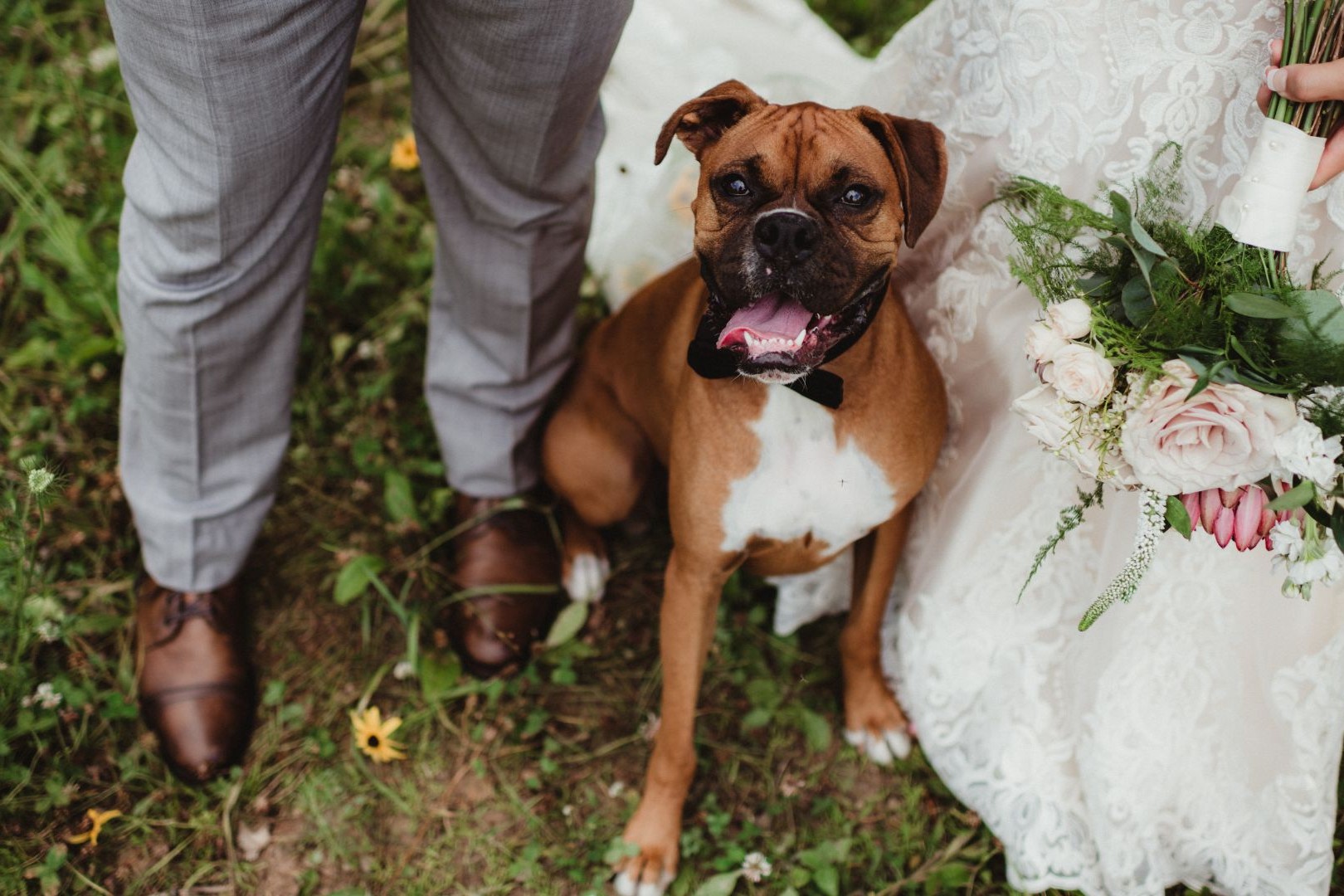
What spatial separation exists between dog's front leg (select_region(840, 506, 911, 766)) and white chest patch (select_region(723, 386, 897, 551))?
0.36 meters

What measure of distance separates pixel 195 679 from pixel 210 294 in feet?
3.79

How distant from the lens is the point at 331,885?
2.83 metres

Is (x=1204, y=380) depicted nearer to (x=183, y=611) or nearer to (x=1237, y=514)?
(x=1237, y=514)

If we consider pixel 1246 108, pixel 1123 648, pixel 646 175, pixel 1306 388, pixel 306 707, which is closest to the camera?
pixel 1306 388

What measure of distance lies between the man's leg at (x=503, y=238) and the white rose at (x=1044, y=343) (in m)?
1.11

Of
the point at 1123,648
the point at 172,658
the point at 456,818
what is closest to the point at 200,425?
the point at 172,658

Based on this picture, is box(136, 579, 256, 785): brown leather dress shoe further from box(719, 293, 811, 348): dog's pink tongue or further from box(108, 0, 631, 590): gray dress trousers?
box(719, 293, 811, 348): dog's pink tongue

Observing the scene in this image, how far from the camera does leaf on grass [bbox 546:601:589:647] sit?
3.19 metres

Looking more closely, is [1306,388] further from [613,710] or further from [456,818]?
[456,818]

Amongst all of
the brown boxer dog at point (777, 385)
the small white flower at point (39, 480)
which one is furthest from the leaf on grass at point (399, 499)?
the small white flower at point (39, 480)

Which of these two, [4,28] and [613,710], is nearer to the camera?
[613,710]

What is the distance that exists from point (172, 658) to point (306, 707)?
0.39m

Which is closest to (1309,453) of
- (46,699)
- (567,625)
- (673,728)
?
(673,728)

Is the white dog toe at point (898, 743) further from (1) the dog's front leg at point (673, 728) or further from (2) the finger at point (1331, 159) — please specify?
(2) the finger at point (1331, 159)
